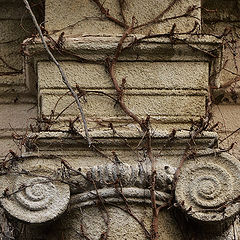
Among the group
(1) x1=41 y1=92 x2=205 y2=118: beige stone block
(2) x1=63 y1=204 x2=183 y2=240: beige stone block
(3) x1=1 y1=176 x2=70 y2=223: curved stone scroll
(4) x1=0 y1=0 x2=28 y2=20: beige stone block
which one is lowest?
(2) x1=63 y1=204 x2=183 y2=240: beige stone block

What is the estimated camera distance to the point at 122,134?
4633mm

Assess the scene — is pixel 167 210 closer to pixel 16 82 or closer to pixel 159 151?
pixel 159 151

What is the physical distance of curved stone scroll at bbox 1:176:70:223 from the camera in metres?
4.50

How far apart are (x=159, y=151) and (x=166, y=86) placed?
0.35 metres

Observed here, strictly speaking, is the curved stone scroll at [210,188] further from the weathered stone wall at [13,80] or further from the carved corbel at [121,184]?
the weathered stone wall at [13,80]

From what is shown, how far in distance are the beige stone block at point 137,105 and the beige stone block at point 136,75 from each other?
0.18 ft

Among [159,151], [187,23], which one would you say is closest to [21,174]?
[159,151]

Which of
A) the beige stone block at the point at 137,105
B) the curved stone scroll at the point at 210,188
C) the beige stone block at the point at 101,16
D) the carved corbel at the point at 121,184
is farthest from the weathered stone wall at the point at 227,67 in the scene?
the carved corbel at the point at 121,184

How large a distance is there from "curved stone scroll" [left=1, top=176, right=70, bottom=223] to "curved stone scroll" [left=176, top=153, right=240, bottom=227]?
0.50 metres

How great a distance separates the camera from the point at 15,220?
179 inches

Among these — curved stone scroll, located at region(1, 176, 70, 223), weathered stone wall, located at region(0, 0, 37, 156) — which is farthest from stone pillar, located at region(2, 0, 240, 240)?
weathered stone wall, located at region(0, 0, 37, 156)

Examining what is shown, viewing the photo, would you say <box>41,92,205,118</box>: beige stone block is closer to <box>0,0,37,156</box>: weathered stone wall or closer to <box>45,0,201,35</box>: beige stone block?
<box>45,0,201,35</box>: beige stone block

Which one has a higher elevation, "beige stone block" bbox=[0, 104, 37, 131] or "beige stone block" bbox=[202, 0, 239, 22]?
"beige stone block" bbox=[202, 0, 239, 22]

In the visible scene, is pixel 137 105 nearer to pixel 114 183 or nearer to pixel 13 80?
pixel 114 183
